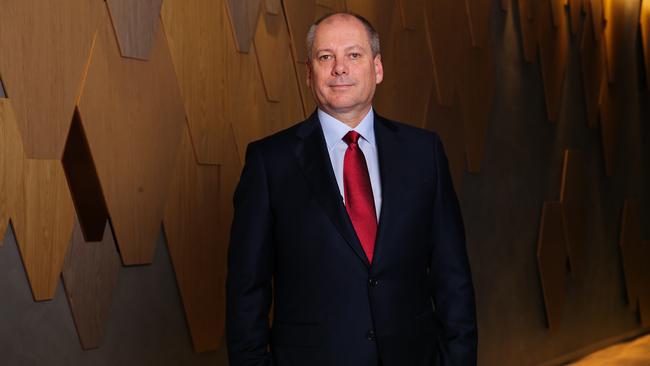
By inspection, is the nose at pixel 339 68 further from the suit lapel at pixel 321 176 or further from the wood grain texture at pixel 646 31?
the wood grain texture at pixel 646 31

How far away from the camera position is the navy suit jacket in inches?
64.7

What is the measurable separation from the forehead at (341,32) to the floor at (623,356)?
3147 mm

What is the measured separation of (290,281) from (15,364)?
2.27 feet

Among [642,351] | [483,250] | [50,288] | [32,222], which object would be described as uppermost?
[32,222]

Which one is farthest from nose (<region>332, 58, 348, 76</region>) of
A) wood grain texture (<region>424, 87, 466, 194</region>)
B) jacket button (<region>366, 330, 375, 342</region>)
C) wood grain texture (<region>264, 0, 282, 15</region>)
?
wood grain texture (<region>424, 87, 466, 194</region>)

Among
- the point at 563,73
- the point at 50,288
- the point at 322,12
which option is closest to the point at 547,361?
the point at 563,73

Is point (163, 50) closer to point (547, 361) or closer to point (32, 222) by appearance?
point (32, 222)

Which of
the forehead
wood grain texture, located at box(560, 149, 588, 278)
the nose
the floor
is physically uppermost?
the forehead

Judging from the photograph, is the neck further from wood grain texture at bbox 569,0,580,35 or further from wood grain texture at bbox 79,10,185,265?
wood grain texture at bbox 569,0,580,35

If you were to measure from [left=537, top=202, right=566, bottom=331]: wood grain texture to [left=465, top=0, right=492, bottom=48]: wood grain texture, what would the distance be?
996mm

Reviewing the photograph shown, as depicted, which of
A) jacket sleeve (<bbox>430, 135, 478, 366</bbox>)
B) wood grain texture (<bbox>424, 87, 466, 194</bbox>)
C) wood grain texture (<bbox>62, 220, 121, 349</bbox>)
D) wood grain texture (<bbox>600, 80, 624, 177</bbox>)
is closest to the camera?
jacket sleeve (<bbox>430, 135, 478, 366</bbox>)

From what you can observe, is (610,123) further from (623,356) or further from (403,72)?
(403,72)

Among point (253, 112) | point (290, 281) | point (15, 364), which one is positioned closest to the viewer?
point (290, 281)

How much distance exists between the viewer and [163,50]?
2.26 m
